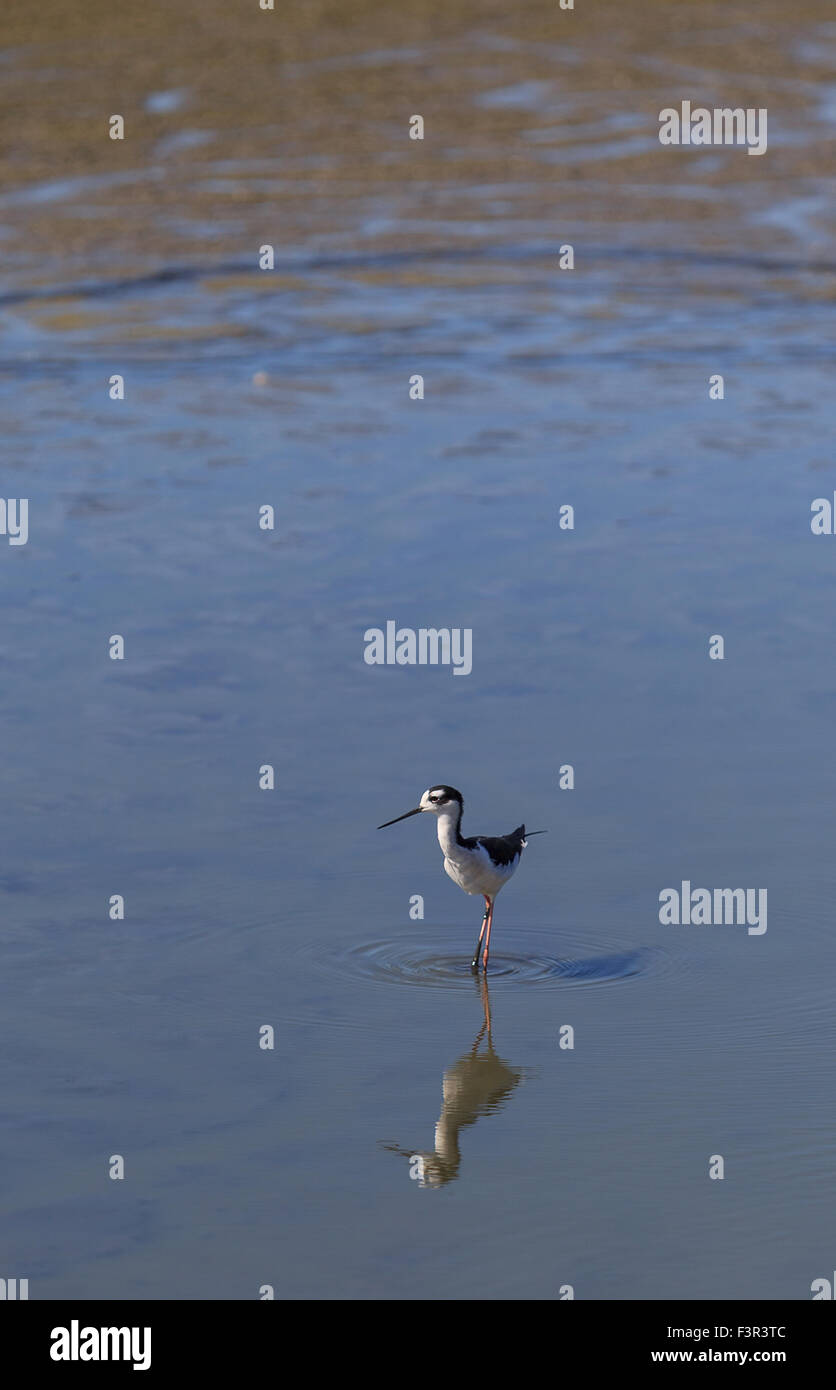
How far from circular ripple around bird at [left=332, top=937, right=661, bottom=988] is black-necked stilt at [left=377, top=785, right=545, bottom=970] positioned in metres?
0.10

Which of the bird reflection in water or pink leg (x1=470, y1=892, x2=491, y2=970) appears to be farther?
pink leg (x1=470, y1=892, x2=491, y2=970)

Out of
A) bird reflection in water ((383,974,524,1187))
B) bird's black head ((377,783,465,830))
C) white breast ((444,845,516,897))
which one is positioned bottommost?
bird reflection in water ((383,974,524,1187))

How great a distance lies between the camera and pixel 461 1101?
8.19m

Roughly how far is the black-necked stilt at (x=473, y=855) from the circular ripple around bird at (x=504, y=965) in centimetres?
10

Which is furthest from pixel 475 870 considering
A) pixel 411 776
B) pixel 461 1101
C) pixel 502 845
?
pixel 411 776

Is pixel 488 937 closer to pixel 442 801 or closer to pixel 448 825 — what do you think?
pixel 448 825

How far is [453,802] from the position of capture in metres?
9.48

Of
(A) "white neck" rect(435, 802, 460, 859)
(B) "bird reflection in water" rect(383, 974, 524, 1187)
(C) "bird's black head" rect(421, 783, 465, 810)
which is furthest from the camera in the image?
(C) "bird's black head" rect(421, 783, 465, 810)

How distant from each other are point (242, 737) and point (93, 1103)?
3843 millimetres

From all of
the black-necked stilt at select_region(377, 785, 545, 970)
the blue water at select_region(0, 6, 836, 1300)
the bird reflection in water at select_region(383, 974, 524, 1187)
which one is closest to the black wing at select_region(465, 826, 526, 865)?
the black-necked stilt at select_region(377, 785, 545, 970)

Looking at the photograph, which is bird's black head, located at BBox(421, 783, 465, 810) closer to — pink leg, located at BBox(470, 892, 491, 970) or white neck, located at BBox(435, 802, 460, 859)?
white neck, located at BBox(435, 802, 460, 859)

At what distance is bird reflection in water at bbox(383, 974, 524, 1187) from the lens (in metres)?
7.70
